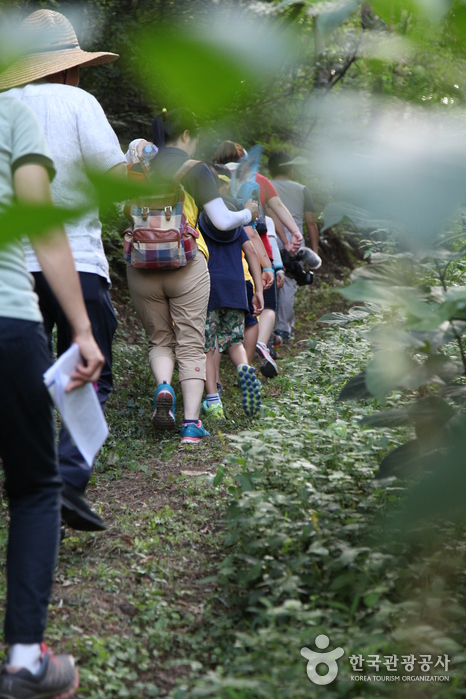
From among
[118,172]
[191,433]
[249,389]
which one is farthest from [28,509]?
[249,389]

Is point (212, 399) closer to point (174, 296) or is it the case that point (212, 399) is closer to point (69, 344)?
point (174, 296)

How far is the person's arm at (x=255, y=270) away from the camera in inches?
232

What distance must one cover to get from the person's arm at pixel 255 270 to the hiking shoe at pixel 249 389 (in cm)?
82

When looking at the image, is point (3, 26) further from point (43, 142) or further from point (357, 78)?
point (43, 142)

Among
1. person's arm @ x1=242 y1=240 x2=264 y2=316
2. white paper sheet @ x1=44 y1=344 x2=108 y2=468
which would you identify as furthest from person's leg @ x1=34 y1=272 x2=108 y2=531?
person's arm @ x1=242 y1=240 x2=264 y2=316

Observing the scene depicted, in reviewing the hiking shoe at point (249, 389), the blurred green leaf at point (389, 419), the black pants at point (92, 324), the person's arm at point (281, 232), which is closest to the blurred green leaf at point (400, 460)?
the blurred green leaf at point (389, 419)

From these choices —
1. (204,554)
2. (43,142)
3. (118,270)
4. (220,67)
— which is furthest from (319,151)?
(118,270)

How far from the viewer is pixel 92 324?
321 cm

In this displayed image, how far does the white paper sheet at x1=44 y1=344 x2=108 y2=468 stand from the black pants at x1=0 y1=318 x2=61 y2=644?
0.06 meters

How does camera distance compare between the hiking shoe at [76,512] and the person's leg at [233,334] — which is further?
the person's leg at [233,334]

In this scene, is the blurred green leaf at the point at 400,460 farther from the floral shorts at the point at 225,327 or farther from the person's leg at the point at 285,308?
the person's leg at the point at 285,308

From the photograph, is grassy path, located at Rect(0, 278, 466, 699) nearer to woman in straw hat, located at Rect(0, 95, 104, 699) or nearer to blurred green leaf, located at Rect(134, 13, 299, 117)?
woman in straw hat, located at Rect(0, 95, 104, 699)

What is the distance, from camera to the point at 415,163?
777mm

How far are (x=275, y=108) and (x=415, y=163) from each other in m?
0.24
